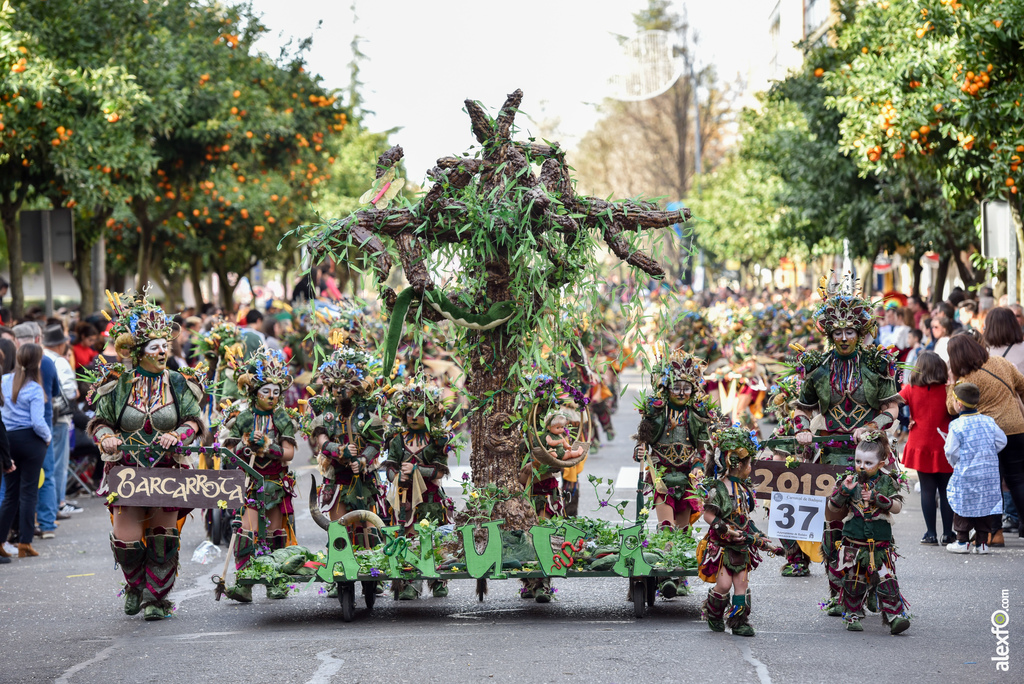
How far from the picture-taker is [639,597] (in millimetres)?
8000

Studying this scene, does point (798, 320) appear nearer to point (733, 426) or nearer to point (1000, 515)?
point (1000, 515)

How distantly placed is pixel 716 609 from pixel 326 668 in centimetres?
234

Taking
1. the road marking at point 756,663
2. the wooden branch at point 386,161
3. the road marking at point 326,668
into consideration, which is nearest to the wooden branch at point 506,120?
the wooden branch at point 386,161

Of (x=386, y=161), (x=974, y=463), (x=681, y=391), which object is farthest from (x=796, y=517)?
(x=386, y=161)

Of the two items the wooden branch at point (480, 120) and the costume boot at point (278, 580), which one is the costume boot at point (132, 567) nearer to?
the costume boot at point (278, 580)

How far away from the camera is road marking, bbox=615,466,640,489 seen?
14.3 metres

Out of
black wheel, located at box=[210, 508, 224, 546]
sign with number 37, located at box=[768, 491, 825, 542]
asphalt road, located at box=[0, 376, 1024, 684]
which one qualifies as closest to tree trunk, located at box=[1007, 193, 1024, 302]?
asphalt road, located at box=[0, 376, 1024, 684]

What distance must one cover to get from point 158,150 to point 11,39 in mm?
7173

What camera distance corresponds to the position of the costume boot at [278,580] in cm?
796

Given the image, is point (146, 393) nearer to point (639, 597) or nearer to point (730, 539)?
point (639, 597)

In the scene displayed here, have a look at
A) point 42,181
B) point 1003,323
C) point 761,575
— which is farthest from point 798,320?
point 42,181

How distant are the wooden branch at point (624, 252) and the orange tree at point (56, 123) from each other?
10095 millimetres

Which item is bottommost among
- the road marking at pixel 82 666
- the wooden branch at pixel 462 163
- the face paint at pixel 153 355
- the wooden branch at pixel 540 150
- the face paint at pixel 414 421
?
the road marking at pixel 82 666

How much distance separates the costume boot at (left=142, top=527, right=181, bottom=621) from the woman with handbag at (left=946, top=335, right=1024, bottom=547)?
6.43 m
